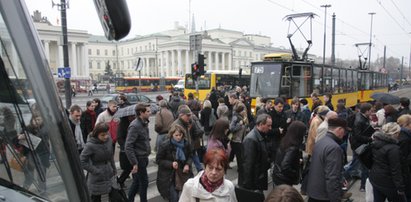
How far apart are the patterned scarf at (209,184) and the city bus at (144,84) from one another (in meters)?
43.4

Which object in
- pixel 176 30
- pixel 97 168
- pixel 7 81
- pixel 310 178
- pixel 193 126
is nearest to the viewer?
pixel 7 81

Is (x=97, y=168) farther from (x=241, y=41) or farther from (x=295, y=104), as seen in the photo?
(x=241, y=41)

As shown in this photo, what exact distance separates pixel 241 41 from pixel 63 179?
356ft

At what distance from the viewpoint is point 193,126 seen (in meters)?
6.86

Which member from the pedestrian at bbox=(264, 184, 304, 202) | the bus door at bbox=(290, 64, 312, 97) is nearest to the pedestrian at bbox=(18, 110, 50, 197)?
the pedestrian at bbox=(264, 184, 304, 202)

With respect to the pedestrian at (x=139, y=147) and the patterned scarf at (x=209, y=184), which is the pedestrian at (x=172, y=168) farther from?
the patterned scarf at (x=209, y=184)

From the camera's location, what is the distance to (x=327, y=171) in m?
3.71

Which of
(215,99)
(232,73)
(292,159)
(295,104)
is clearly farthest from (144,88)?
(292,159)

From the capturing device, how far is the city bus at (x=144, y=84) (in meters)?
49.2

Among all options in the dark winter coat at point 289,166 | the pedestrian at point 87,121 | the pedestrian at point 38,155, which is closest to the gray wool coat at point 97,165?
the dark winter coat at point 289,166

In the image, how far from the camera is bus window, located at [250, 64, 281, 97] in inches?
Answer: 528

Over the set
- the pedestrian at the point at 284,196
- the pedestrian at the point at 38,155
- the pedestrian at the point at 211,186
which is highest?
the pedestrian at the point at 38,155

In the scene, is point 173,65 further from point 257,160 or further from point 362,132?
point 257,160

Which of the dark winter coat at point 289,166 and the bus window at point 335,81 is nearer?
the dark winter coat at point 289,166
